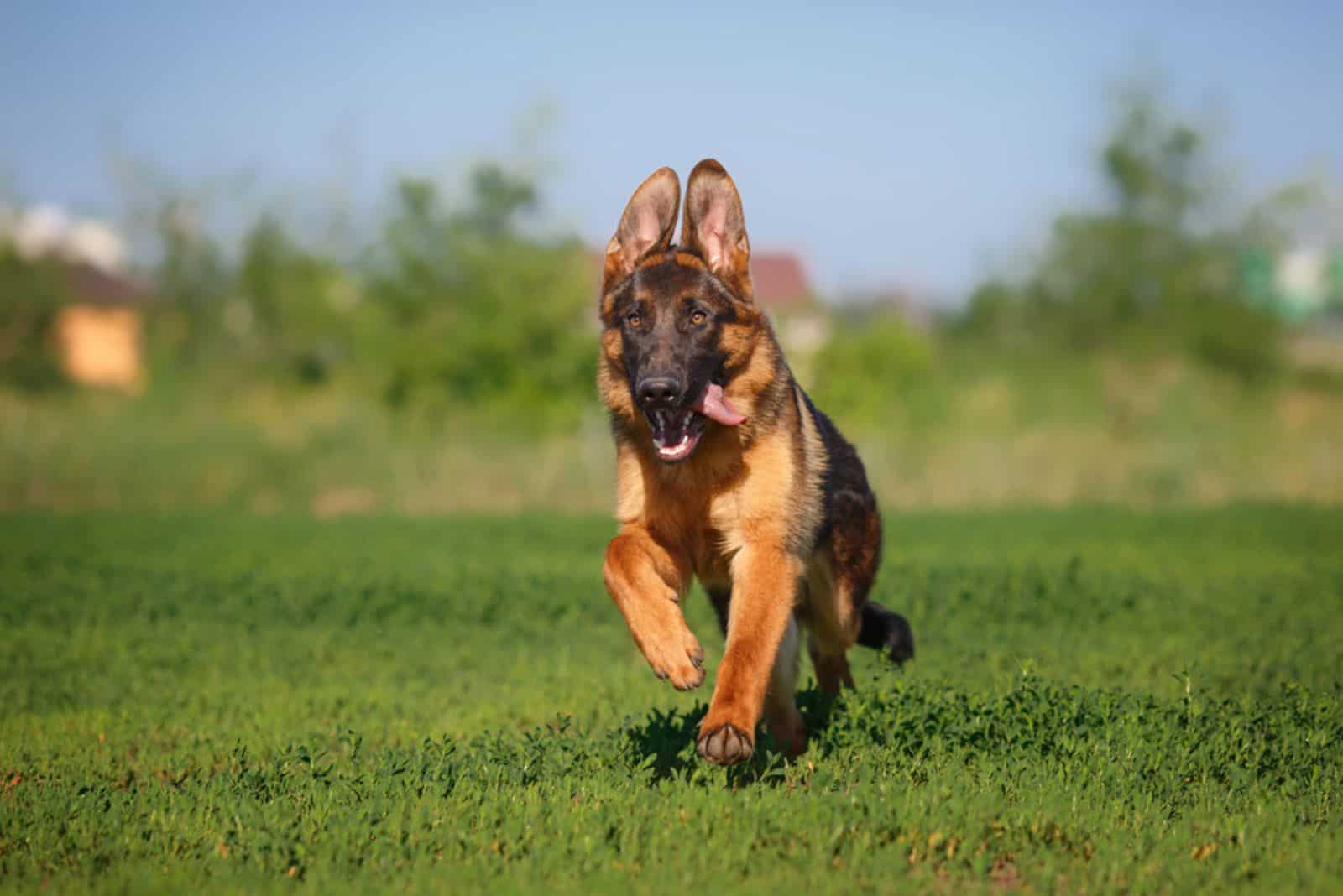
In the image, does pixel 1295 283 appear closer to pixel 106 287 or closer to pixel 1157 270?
pixel 1157 270

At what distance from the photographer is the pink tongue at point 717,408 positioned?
6.06 metres

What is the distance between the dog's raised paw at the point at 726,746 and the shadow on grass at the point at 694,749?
0.72 feet

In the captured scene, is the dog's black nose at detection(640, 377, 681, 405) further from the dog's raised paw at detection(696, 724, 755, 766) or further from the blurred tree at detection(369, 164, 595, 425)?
the blurred tree at detection(369, 164, 595, 425)

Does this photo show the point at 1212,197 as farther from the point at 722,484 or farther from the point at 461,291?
the point at 722,484

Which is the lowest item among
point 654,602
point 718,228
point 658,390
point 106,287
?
point 654,602

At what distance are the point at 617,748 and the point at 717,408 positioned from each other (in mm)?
1700

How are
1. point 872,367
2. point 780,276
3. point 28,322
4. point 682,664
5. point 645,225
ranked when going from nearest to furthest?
point 682,664 → point 645,225 → point 872,367 → point 28,322 → point 780,276

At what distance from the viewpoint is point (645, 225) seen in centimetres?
667

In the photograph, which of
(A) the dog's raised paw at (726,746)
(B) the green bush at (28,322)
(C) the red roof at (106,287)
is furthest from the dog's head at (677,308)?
(C) the red roof at (106,287)

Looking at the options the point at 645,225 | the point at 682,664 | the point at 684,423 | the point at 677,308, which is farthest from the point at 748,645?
the point at 645,225

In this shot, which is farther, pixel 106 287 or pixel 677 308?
pixel 106 287

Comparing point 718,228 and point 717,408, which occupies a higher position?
point 718,228

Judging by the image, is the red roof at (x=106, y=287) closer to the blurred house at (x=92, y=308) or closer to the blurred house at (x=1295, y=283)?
the blurred house at (x=92, y=308)

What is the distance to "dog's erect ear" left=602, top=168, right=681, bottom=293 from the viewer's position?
21.7 feet
